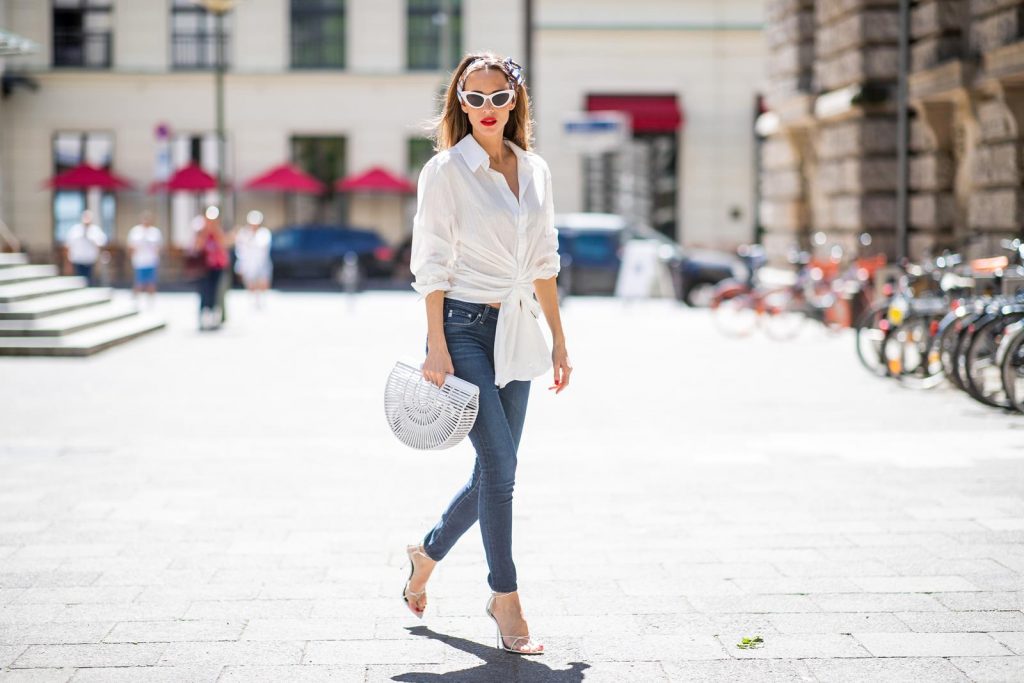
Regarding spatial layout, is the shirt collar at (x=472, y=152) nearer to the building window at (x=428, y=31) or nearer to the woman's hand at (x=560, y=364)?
the woman's hand at (x=560, y=364)

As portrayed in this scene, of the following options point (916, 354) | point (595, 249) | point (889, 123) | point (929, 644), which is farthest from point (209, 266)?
point (929, 644)

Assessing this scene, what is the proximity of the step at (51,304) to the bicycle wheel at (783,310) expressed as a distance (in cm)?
851

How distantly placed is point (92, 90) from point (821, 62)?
25.2 metres

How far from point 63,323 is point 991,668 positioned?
544 inches

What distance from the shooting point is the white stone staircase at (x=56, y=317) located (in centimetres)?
1591

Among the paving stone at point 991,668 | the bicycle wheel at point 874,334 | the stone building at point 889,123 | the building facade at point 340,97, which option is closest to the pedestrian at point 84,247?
the stone building at point 889,123

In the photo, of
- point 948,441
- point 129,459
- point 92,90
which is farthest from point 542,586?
point 92,90

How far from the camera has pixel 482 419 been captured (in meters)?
4.64

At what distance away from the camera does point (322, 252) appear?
3509cm

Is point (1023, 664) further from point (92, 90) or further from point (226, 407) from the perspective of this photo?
point (92, 90)

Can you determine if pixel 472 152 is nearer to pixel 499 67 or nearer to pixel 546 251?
pixel 499 67

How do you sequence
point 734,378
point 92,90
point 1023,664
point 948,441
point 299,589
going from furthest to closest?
point 92,90 → point 734,378 → point 948,441 → point 299,589 → point 1023,664

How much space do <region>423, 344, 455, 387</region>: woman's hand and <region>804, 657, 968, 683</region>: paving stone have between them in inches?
55.7

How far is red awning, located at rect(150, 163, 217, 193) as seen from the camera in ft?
123
